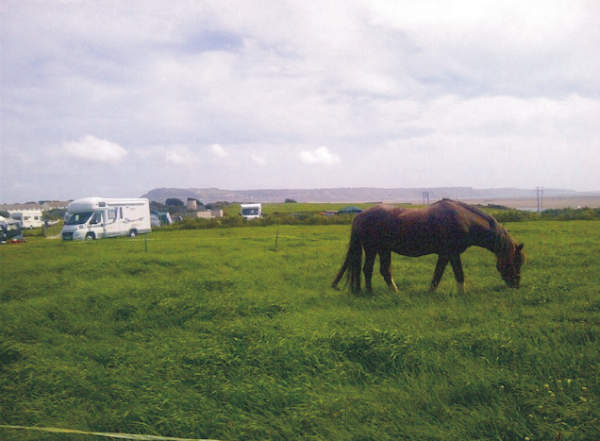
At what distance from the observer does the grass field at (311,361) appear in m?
3.66

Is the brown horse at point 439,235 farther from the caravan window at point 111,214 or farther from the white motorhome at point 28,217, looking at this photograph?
the white motorhome at point 28,217

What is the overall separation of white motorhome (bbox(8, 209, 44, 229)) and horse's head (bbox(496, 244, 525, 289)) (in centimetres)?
7532

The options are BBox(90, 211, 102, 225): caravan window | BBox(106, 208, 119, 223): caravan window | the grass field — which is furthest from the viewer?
BBox(106, 208, 119, 223): caravan window

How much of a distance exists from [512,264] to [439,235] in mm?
1710

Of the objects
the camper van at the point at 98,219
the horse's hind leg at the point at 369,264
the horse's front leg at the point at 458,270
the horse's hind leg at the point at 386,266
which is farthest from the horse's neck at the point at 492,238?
the camper van at the point at 98,219

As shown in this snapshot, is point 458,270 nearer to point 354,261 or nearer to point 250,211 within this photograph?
point 354,261

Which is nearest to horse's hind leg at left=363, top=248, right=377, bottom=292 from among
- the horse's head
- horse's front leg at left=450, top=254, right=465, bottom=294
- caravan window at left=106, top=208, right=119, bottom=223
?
→ horse's front leg at left=450, top=254, right=465, bottom=294

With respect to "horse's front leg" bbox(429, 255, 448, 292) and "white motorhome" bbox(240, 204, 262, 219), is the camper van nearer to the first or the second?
"white motorhome" bbox(240, 204, 262, 219)

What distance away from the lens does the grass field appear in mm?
3658

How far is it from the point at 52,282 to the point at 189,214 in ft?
196

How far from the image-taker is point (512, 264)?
323 inches

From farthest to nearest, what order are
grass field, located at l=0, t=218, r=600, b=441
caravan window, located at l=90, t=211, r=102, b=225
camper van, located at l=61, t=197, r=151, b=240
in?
caravan window, located at l=90, t=211, r=102, b=225 < camper van, located at l=61, t=197, r=151, b=240 < grass field, located at l=0, t=218, r=600, b=441

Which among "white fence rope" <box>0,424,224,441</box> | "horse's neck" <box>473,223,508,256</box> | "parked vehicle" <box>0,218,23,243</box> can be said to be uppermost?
"horse's neck" <box>473,223,508,256</box>

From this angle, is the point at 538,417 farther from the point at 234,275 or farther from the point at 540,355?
the point at 234,275
